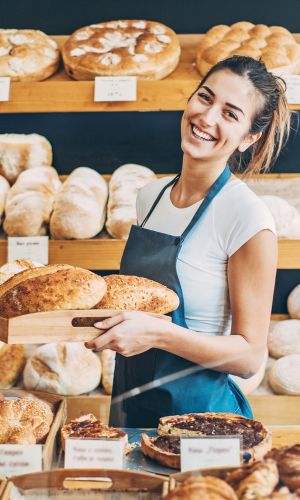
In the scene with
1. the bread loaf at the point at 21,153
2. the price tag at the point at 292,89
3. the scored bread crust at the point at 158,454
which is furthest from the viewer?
the bread loaf at the point at 21,153

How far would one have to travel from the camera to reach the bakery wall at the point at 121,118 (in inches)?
98.9

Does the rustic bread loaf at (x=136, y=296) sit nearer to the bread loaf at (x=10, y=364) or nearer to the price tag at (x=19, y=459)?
the price tag at (x=19, y=459)

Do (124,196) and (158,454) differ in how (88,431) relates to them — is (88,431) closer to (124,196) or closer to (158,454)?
(158,454)

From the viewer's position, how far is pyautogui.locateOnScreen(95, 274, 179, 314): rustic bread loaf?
1378 mm

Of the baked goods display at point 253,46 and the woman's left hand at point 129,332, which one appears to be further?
the baked goods display at point 253,46

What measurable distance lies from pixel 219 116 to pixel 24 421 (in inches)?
32.2

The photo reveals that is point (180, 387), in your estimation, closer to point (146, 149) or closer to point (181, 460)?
point (181, 460)

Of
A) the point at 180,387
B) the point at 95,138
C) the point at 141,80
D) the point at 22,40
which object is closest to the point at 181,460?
the point at 180,387

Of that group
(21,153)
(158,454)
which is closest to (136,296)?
(158,454)

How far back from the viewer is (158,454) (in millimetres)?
1230

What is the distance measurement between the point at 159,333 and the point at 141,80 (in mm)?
1155

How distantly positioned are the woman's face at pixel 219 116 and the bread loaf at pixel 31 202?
93 centimetres

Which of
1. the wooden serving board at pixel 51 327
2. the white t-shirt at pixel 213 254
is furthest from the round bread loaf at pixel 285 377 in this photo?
the wooden serving board at pixel 51 327

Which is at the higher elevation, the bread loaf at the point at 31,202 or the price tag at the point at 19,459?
the price tag at the point at 19,459
